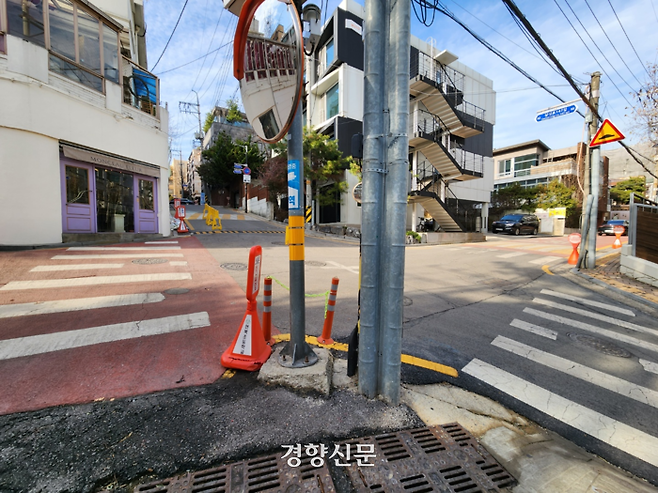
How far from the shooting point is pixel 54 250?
9047mm

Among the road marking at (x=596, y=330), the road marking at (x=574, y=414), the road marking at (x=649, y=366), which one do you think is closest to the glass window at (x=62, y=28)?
the road marking at (x=574, y=414)

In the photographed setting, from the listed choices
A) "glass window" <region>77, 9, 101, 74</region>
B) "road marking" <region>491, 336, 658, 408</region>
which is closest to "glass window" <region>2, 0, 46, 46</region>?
"glass window" <region>77, 9, 101, 74</region>

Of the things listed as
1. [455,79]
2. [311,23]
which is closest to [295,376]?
[311,23]

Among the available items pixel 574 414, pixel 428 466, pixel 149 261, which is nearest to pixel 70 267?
pixel 149 261

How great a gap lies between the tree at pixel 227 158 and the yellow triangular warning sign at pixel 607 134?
31555mm

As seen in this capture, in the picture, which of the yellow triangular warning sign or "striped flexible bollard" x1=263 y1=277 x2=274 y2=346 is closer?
"striped flexible bollard" x1=263 y1=277 x2=274 y2=346

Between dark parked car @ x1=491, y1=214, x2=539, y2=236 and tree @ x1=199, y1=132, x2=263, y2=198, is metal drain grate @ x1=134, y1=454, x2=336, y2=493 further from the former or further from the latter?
tree @ x1=199, y1=132, x2=263, y2=198

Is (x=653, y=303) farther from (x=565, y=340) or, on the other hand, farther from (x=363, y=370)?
(x=363, y=370)

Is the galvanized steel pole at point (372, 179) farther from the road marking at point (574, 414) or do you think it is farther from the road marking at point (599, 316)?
the road marking at point (599, 316)

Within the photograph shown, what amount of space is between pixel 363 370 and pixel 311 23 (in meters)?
4.90

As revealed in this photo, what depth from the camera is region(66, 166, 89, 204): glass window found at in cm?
1030

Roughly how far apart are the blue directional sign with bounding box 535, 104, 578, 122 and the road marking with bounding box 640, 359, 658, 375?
8.87 m

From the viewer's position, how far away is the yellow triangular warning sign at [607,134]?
849cm

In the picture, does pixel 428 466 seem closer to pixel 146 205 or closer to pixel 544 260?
pixel 544 260
